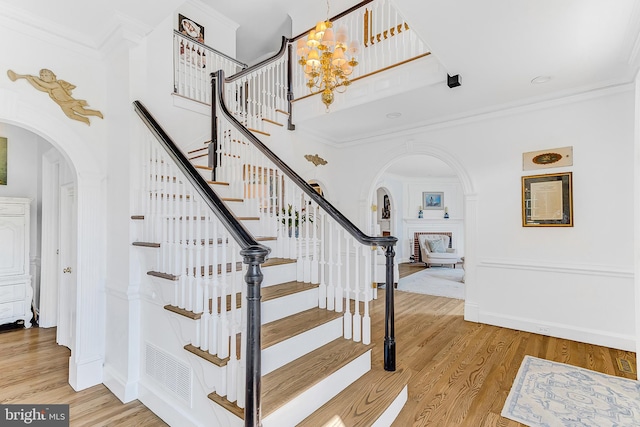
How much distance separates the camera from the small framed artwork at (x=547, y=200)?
141 inches

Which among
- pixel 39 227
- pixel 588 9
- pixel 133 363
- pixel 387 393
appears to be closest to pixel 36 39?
pixel 133 363

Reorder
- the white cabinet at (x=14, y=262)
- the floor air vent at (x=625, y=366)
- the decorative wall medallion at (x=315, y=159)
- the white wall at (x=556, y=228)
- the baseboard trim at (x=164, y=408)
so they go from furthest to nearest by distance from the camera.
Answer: the decorative wall medallion at (x=315, y=159) → the white cabinet at (x=14, y=262) → the white wall at (x=556, y=228) → the floor air vent at (x=625, y=366) → the baseboard trim at (x=164, y=408)

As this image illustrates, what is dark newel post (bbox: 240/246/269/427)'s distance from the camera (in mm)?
1470

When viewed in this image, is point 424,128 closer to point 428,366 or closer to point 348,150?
point 348,150

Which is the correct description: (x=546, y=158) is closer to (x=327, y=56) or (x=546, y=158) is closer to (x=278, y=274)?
(x=327, y=56)

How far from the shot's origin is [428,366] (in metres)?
2.94

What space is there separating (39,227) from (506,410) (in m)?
6.14

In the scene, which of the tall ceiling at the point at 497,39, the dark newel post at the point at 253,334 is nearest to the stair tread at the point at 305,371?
the dark newel post at the point at 253,334

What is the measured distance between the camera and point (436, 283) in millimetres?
6883

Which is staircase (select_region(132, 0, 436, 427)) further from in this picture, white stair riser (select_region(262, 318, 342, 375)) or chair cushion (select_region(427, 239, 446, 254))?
chair cushion (select_region(427, 239, 446, 254))

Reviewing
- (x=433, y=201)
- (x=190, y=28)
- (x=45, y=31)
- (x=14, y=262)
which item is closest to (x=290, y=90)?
(x=190, y=28)

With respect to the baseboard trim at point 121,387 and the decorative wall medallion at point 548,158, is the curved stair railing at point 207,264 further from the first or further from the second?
the decorative wall medallion at point 548,158

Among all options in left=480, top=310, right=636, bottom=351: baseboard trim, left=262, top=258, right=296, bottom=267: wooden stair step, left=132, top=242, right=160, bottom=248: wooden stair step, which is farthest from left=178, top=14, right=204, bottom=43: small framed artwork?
left=480, top=310, right=636, bottom=351: baseboard trim

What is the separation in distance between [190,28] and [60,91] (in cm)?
350
